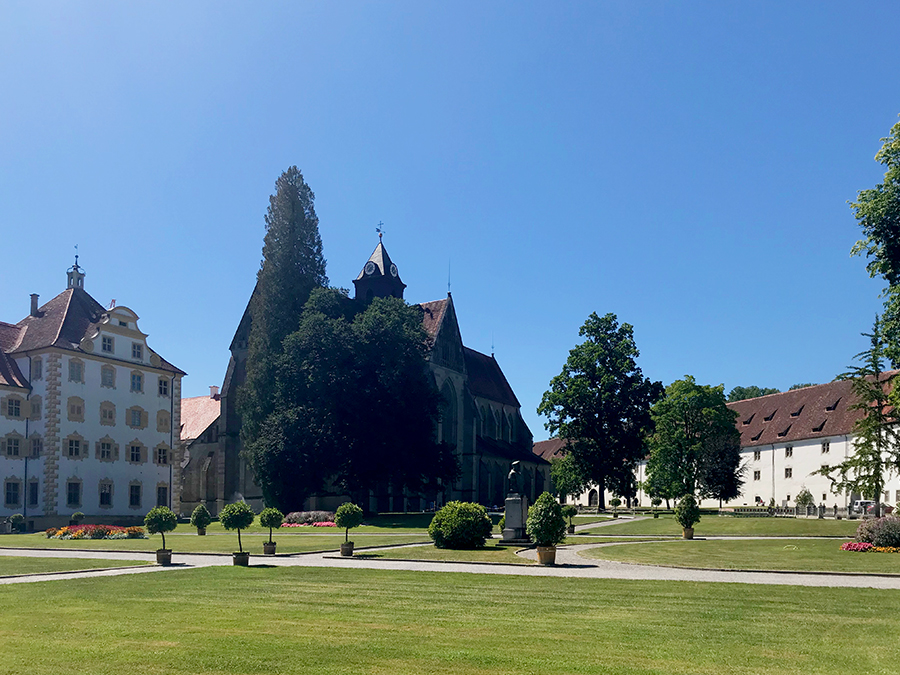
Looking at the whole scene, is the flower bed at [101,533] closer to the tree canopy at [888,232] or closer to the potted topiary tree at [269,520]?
the potted topiary tree at [269,520]

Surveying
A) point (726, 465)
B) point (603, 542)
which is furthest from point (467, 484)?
point (603, 542)

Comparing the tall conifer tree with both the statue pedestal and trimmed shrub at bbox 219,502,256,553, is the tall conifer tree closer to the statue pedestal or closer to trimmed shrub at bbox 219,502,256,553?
the statue pedestal

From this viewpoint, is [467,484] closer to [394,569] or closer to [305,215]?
[305,215]

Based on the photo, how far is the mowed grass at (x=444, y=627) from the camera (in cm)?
1123

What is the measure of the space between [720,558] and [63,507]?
47567 millimetres

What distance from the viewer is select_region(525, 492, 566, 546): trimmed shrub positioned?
92.3 feet

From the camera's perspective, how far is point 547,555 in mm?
27453

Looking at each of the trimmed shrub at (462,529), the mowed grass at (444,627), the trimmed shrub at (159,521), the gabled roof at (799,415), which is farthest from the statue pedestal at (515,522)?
the gabled roof at (799,415)

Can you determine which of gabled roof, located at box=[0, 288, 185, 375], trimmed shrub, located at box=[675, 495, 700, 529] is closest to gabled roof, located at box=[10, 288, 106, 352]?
gabled roof, located at box=[0, 288, 185, 375]

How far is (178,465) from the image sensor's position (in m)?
70.7

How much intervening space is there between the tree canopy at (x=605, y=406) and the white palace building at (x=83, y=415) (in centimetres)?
3366

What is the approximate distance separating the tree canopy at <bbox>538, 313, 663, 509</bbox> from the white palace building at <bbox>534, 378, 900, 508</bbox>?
313cm

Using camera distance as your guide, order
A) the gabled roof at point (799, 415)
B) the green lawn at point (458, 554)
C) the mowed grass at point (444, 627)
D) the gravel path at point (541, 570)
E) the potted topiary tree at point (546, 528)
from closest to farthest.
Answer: the mowed grass at point (444, 627) → the gravel path at point (541, 570) → the potted topiary tree at point (546, 528) → the green lawn at point (458, 554) → the gabled roof at point (799, 415)

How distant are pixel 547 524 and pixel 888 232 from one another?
21920mm
